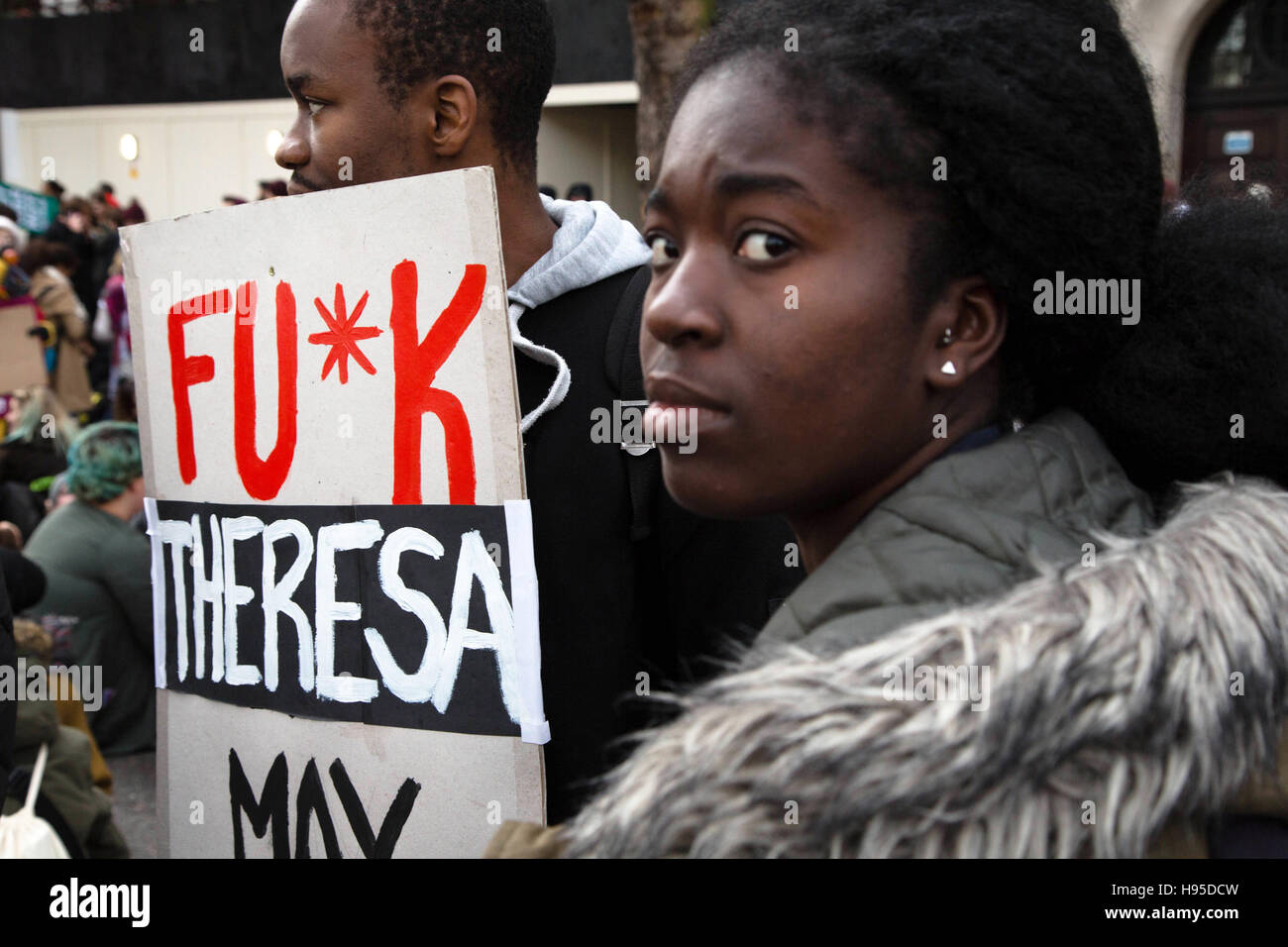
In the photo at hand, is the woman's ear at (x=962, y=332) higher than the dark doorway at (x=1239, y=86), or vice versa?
the dark doorway at (x=1239, y=86)

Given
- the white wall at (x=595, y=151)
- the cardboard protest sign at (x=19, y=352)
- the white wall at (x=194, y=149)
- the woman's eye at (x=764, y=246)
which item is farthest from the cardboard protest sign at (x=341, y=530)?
the white wall at (x=595, y=151)

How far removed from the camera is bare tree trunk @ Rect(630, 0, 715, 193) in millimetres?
5336

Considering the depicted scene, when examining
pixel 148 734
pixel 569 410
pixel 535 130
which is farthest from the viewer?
pixel 148 734

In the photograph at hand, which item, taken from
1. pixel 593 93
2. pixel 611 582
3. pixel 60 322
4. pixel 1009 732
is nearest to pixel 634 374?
pixel 611 582

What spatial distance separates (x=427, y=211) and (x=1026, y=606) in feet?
3.36

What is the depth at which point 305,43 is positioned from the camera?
1861mm

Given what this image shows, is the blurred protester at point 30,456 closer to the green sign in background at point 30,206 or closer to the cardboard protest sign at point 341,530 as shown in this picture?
the green sign in background at point 30,206

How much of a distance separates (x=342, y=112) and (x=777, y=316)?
0.96 meters

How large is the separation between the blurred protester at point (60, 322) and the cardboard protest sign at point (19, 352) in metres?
3.19

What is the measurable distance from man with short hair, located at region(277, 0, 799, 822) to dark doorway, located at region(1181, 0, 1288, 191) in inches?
315

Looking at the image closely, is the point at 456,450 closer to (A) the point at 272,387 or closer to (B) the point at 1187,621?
(A) the point at 272,387

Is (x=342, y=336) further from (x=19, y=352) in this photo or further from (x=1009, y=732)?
(x=19, y=352)

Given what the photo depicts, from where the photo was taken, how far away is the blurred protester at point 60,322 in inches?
372
